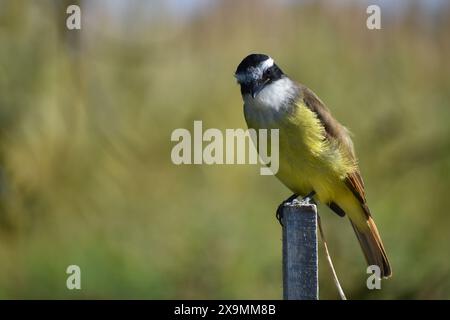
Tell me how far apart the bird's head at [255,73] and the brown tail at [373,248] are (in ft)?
2.71

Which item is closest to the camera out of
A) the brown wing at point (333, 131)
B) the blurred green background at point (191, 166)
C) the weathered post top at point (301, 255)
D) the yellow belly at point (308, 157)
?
the weathered post top at point (301, 255)

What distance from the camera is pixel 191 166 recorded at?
584cm

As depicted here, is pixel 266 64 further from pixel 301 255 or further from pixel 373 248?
pixel 301 255

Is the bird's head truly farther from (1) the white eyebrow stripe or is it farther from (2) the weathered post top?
(2) the weathered post top

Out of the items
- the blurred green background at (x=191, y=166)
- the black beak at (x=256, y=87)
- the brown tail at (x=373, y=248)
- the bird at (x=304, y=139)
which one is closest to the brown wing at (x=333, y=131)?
the bird at (x=304, y=139)

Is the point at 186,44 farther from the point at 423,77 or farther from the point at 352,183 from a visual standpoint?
the point at 352,183

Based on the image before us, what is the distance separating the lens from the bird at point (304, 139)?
4.11 m

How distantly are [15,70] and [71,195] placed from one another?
2.55 feet

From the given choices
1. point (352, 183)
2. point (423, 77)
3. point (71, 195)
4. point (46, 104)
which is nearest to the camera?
point (352, 183)

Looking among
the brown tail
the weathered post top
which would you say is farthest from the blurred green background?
the weathered post top

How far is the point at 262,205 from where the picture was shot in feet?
19.0

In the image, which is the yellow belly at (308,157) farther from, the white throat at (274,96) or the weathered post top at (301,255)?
the weathered post top at (301,255)
